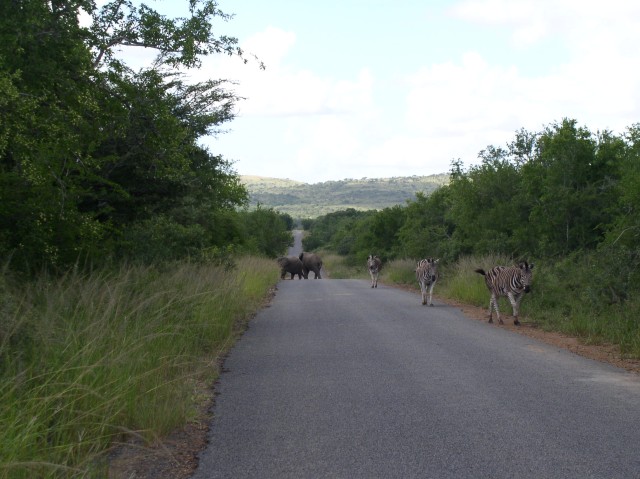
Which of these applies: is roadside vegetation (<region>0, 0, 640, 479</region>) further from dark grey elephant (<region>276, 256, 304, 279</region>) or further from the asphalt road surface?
dark grey elephant (<region>276, 256, 304, 279</region>)

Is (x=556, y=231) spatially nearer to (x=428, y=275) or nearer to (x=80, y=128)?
(x=428, y=275)

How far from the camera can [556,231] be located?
2498cm

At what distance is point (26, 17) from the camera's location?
12.0 m

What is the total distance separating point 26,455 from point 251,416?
9.51 ft

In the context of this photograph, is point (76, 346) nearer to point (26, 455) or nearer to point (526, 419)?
point (26, 455)

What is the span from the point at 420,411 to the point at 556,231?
18.2 meters

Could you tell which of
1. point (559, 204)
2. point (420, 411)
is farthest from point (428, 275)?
point (420, 411)

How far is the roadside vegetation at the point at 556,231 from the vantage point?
645 inches

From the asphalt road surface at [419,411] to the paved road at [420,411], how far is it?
16 millimetres

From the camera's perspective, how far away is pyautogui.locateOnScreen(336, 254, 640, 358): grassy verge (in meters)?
14.5

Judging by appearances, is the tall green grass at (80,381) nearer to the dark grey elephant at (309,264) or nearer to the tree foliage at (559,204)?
the tree foliage at (559,204)

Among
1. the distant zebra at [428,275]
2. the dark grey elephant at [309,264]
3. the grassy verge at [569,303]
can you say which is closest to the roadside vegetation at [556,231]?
the grassy verge at [569,303]

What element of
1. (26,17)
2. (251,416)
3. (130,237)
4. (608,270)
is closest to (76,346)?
(251,416)

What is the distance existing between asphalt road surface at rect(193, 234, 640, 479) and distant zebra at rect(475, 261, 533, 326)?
9.91 feet
